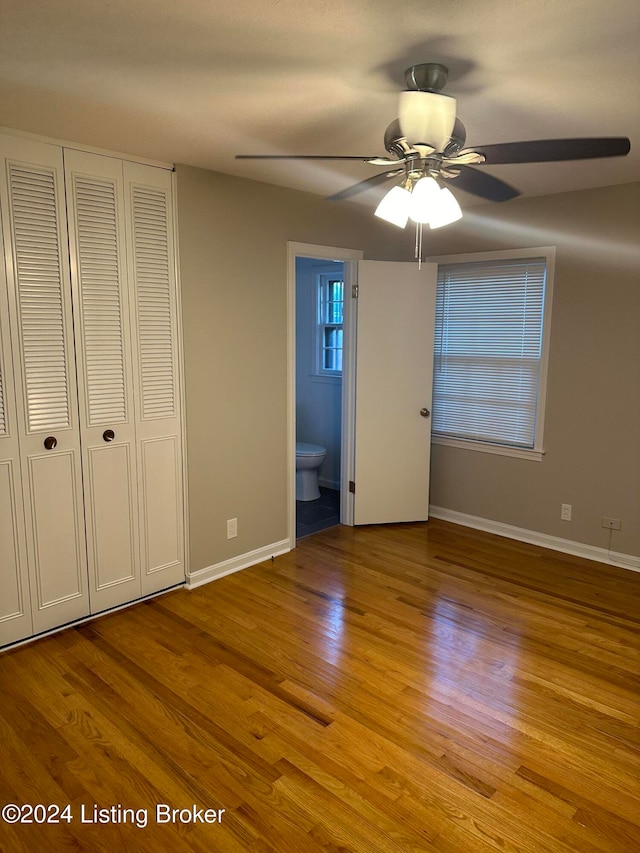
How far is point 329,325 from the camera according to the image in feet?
18.2

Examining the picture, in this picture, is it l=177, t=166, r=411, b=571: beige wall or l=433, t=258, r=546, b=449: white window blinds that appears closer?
l=177, t=166, r=411, b=571: beige wall

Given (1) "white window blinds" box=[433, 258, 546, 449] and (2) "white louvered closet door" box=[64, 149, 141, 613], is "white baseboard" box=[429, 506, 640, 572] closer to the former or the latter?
(1) "white window blinds" box=[433, 258, 546, 449]

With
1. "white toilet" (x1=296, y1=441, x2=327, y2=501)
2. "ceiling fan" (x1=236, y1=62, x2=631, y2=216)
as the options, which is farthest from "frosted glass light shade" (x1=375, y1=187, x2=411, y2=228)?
"white toilet" (x1=296, y1=441, x2=327, y2=501)

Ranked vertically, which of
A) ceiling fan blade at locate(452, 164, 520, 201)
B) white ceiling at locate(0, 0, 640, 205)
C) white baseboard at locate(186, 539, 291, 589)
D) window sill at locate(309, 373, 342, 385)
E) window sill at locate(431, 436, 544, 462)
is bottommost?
white baseboard at locate(186, 539, 291, 589)

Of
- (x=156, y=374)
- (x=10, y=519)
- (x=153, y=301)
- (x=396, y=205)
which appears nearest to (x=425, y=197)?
(x=396, y=205)

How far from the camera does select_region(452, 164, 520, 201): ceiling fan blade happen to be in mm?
2170

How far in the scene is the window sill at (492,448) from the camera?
4242 mm

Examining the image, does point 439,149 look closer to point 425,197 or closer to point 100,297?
point 425,197

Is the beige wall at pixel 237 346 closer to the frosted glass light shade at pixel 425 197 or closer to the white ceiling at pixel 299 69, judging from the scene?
the white ceiling at pixel 299 69

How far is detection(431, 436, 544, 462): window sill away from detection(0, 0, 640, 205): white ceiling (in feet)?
6.88

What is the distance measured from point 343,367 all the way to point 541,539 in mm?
1929

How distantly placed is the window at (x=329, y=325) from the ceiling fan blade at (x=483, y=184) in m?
3.20

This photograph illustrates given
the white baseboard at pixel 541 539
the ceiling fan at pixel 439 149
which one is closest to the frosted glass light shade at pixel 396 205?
the ceiling fan at pixel 439 149

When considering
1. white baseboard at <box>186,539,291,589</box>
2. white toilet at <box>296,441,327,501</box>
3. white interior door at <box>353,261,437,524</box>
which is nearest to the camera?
white baseboard at <box>186,539,291,589</box>
